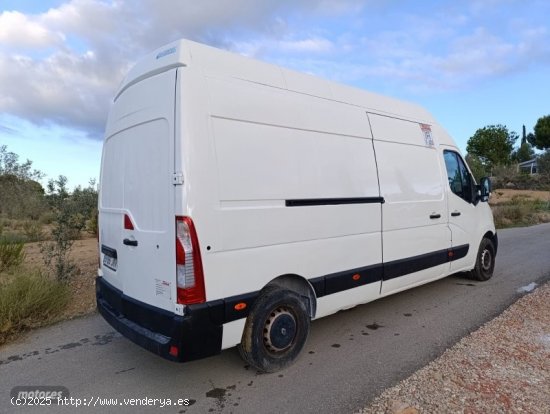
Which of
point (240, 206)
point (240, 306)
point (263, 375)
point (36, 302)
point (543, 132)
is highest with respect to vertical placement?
point (543, 132)

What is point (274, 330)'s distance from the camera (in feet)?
12.4

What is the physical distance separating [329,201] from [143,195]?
5.84 feet

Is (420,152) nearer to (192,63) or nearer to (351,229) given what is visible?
(351,229)

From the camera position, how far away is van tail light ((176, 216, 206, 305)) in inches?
125

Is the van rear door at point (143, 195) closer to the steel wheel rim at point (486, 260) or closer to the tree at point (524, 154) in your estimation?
the steel wheel rim at point (486, 260)

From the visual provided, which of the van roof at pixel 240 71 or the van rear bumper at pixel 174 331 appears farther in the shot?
the van roof at pixel 240 71

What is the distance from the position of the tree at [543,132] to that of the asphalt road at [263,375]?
65.3 m

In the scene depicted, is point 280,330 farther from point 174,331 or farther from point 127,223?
point 127,223

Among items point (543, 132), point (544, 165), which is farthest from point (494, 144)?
point (543, 132)

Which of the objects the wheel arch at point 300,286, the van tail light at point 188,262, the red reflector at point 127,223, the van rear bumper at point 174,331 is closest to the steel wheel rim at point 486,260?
the wheel arch at point 300,286

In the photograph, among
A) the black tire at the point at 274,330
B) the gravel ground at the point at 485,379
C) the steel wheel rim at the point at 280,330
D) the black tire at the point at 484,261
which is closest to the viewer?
the gravel ground at the point at 485,379

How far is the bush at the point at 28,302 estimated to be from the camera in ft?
16.0

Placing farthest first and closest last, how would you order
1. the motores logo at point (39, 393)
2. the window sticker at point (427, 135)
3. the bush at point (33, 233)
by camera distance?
the bush at point (33, 233) < the window sticker at point (427, 135) < the motores logo at point (39, 393)

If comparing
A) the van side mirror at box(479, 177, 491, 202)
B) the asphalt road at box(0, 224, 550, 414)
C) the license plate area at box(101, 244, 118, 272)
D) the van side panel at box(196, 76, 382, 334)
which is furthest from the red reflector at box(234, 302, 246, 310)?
the van side mirror at box(479, 177, 491, 202)
